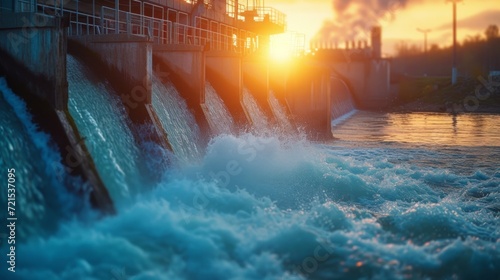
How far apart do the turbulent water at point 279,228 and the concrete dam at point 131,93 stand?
763 mm

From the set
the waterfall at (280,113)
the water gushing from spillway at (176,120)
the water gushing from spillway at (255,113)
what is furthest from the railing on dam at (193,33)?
the water gushing from spillway at (176,120)

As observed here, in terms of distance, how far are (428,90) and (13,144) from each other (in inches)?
1918

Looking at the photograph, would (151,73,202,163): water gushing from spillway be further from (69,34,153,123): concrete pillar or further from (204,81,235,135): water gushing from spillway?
(69,34,153,123): concrete pillar

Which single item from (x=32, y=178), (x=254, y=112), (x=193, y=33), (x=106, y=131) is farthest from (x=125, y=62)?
(x=193, y=33)

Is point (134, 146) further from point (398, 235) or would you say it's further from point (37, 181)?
point (398, 235)

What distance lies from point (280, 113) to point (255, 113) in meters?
3.30

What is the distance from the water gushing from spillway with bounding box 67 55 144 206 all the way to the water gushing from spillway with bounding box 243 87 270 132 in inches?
301

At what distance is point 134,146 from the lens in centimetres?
1162

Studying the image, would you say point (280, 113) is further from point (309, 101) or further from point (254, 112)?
point (254, 112)

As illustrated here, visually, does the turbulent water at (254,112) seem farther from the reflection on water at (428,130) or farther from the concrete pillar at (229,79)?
the reflection on water at (428,130)

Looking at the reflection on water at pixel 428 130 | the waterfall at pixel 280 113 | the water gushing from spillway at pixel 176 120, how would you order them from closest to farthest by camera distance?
the water gushing from spillway at pixel 176 120, the waterfall at pixel 280 113, the reflection on water at pixel 428 130

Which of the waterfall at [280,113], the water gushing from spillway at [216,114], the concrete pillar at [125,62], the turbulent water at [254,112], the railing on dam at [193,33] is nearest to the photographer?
the concrete pillar at [125,62]

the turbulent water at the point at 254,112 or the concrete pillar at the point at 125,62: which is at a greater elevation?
the concrete pillar at the point at 125,62

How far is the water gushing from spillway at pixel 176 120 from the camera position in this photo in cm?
1370
